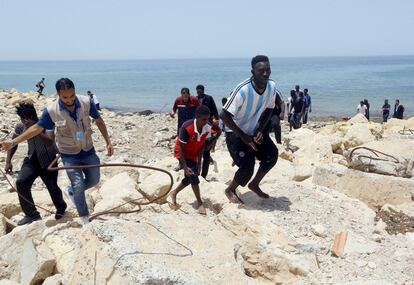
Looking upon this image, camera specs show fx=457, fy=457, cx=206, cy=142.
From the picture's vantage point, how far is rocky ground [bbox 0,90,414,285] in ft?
10.5

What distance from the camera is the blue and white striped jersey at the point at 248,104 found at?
174 inches

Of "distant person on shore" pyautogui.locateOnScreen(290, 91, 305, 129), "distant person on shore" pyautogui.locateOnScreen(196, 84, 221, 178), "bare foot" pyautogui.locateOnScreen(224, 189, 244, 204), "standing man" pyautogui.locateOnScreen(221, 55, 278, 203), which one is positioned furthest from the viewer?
"distant person on shore" pyautogui.locateOnScreen(290, 91, 305, 129)

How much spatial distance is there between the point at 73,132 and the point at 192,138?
4.43ft

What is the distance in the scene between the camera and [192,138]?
5016mm

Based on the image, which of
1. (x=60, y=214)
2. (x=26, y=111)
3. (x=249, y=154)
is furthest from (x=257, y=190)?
(x=26, y=111)

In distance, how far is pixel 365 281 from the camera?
320 centimetres

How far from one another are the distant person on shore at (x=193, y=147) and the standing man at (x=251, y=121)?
1.11ft

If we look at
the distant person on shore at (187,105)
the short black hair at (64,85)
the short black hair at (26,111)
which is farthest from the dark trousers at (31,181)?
the distant person on shore at (187,105)

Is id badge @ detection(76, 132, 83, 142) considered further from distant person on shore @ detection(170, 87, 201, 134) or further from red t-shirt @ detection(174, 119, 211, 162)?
distant person on shore @ detection(170, 87, 201, 134)

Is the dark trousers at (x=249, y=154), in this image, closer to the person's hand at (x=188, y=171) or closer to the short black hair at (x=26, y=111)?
the person's hand at (x=188, y=171)

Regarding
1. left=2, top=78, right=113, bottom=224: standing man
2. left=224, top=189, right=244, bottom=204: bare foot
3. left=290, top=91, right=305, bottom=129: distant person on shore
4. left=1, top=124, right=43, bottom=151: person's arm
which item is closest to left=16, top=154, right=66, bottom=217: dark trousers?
left=2, top=78, right=113, bottom=224: standing man

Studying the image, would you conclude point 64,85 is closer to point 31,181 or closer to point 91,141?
point 91,141

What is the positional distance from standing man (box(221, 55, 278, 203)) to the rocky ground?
0.33 metres

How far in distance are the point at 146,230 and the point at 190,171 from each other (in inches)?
57.1
